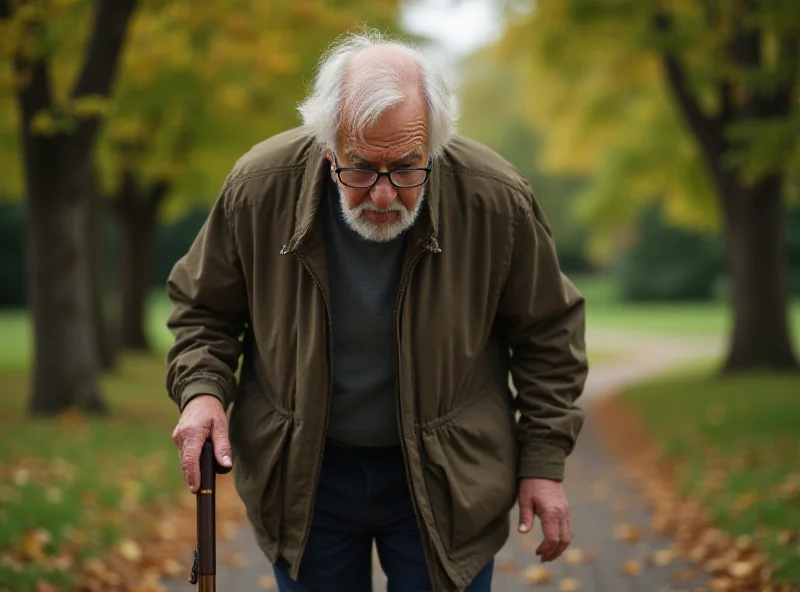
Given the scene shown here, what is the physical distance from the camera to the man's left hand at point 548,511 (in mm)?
2867

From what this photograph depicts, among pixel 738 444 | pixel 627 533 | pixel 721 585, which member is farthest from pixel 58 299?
pixel 721 585

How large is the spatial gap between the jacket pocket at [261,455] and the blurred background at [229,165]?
1.28 meters

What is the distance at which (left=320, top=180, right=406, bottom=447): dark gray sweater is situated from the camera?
271 cm

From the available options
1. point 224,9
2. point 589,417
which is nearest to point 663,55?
point 589,417

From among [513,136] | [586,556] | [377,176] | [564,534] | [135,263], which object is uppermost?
[377,176]

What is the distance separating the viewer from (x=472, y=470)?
280 centimetres

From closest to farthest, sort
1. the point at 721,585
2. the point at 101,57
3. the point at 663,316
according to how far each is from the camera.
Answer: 1. the point at 721,585
2. the point at 101,57
3. the point at 663,316

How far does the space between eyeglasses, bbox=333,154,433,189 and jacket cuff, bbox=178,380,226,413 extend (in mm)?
648

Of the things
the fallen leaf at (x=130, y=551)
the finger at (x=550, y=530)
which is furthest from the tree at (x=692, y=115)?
the finger at (x=550, y=530)

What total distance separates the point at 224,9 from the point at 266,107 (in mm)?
4928

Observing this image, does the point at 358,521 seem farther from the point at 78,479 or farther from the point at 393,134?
the point at 78,479

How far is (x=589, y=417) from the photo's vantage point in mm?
13047

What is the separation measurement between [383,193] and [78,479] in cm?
552

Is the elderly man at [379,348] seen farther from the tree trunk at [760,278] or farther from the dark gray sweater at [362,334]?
the tree trunk at [760,278]
